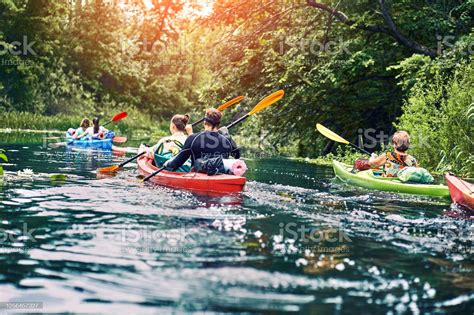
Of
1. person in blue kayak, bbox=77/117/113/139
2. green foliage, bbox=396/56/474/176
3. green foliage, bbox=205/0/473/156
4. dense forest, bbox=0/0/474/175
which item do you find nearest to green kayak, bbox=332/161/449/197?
green foliage, bbox=396/56/474/176

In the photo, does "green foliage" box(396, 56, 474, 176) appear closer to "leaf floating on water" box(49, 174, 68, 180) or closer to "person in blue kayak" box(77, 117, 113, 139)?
"leaf floating on water" box(49, 174, 68, 180)

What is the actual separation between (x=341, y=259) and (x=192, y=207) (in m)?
2.56

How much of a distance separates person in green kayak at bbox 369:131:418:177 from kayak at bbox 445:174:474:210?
1.30 m

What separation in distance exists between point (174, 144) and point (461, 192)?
425 cm

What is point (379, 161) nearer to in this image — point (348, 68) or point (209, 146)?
point (209, 146)

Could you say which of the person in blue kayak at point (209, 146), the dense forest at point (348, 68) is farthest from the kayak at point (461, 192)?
the dense forest at point (348, 68)

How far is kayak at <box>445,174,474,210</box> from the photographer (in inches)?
286

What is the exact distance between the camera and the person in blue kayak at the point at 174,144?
9.27 m

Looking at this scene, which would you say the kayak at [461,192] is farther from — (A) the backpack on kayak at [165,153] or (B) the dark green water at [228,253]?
(A) the backpack on kayak at [165,153]

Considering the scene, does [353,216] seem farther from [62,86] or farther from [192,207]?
[62,86]

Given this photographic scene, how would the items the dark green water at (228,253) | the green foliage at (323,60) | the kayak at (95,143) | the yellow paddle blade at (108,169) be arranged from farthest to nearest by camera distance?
the kayak at (95,143) → the green foliage at (323,60) → the yellow paddle blade at (108,169) → the dark green water at (228,253)

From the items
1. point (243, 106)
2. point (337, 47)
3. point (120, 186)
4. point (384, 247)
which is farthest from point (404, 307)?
point (243, 106)

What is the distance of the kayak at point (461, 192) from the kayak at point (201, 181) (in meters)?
2.67

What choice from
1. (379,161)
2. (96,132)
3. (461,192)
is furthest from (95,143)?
(461,192)
